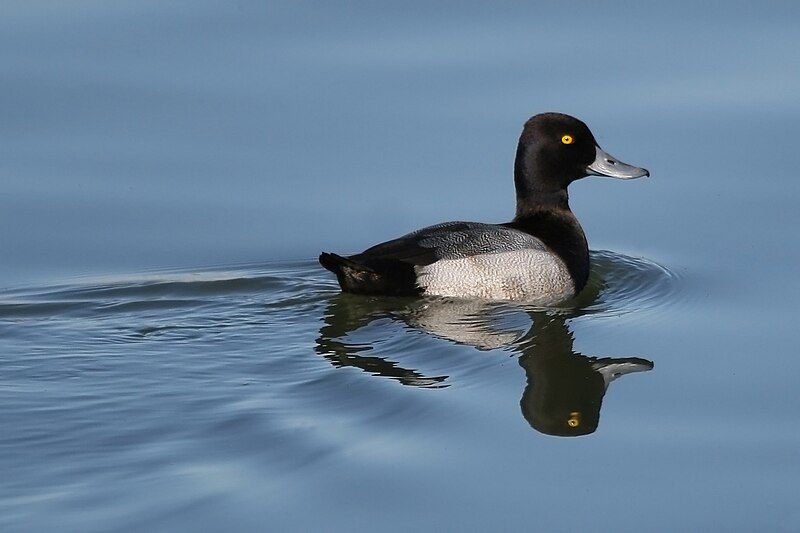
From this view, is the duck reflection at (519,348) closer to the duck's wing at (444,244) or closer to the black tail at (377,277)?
the black tail at (377,277)

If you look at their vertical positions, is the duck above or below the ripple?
above

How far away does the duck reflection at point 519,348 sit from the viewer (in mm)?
7075

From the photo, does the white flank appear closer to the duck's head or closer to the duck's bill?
the duck's head

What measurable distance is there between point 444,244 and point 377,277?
0.49 m

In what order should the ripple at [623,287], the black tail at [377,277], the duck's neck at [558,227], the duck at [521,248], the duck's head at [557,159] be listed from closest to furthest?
the black tail at [377,277] < the duck at [521,248] < the ripple at [623,287] < the duck's neck at [558,227] < the duck's head at [557,159]

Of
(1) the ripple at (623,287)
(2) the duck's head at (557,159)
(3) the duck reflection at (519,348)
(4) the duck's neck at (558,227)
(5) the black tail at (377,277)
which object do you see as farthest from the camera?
(2) the duck's head at (557,159)

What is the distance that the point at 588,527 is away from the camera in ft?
18.3

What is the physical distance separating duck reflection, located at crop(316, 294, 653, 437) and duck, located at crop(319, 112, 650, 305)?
0.15m

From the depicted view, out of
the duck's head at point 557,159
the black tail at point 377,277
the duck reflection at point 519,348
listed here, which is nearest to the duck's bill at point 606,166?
the duck's head at point 557,159

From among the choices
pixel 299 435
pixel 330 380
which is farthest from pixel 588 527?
pixel 330 380

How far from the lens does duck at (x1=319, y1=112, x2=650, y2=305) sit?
343 inches

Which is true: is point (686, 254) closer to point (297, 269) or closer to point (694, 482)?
point (297, 269)

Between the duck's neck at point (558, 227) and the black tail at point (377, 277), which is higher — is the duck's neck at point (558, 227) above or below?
above

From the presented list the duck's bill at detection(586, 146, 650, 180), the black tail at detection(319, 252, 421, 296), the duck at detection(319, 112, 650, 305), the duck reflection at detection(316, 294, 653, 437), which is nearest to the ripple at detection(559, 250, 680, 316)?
the duck at detection(319, 112, 650, 305)
